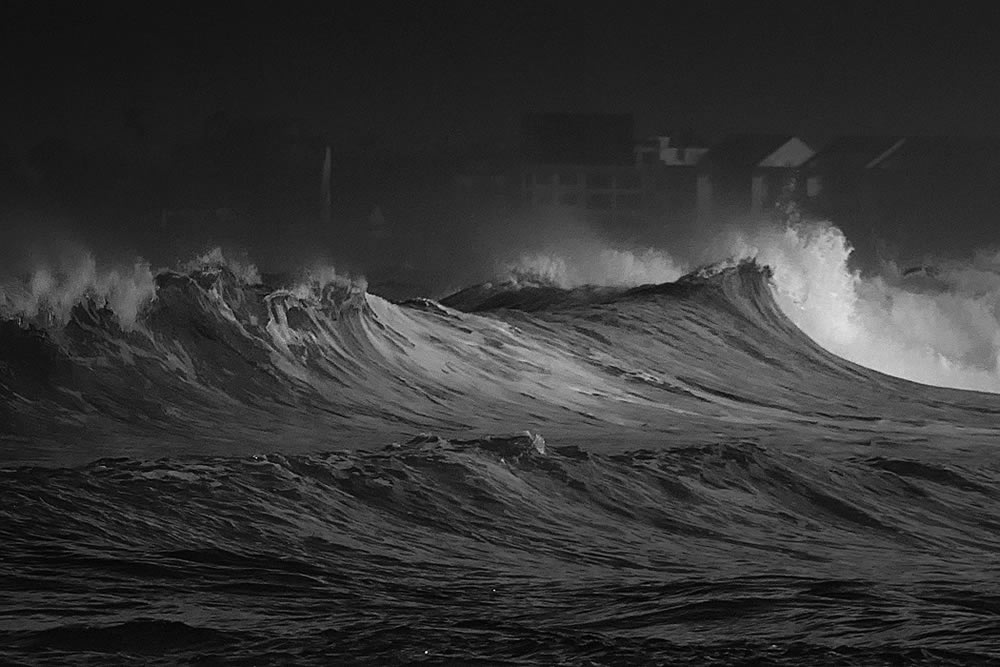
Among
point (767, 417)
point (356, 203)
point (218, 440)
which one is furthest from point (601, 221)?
point (218, 440)

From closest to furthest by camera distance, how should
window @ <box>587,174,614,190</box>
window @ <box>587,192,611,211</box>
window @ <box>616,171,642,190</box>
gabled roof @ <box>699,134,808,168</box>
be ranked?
window @ <box>587,192,611,211</box> → window @ <box>587,174,614,190</box> → window @ <box>616,171,642,190</box> → gabled roof @ <box>699,134,808,168</box>

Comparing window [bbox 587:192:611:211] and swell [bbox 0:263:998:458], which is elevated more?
swell [bbox 0:263:998:458]

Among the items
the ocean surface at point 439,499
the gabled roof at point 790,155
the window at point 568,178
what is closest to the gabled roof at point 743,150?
the gabled roof at point 790,155

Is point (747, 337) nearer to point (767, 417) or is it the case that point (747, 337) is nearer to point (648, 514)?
point (767, 417)

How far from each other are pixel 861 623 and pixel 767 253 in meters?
15.6

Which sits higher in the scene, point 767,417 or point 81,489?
point 81,489

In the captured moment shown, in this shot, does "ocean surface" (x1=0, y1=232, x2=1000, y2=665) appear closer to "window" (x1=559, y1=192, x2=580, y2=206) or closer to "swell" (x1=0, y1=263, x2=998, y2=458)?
"swell" (x1=0, y1=263, x2=998, y2=458)

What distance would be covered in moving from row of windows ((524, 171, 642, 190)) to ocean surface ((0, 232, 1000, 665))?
40955 mm

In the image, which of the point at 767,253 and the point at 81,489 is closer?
the point at 81,489

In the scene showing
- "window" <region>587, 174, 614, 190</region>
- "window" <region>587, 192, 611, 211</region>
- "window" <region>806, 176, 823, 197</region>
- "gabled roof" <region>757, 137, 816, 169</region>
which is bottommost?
"window" <region>587, 192, 611, 211</region>

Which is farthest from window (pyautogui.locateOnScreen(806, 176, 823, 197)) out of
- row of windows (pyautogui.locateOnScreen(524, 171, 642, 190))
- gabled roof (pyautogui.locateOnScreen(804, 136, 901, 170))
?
row of windows (pyautogui.locateOnScreen(524, 171, 642, 190))

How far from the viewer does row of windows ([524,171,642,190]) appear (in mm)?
54469

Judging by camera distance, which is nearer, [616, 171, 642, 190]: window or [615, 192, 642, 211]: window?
[615, 192, 642, 211]: window

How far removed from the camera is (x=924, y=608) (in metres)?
5.49
